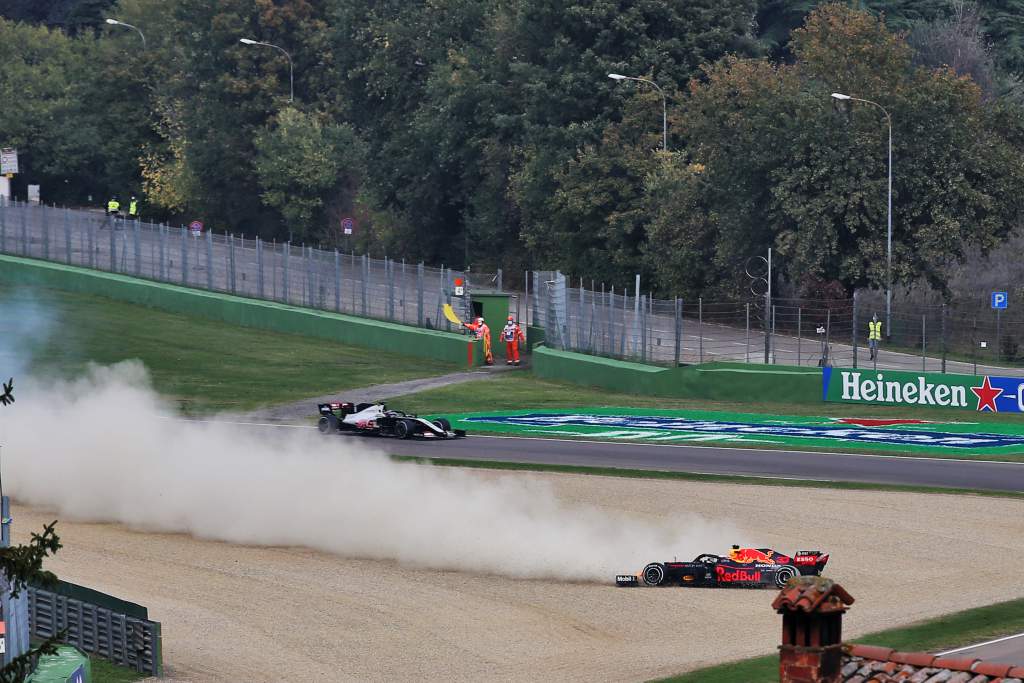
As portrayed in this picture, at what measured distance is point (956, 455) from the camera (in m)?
39.2

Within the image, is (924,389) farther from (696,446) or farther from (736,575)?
(736,575)

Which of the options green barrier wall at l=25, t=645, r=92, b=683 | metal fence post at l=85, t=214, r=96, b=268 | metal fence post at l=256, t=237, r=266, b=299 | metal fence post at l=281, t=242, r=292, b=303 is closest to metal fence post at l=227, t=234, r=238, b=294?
metal fence post at l=256, t=237, r=266, b=299

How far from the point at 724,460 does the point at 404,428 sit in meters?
8.28

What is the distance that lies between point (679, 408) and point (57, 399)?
19.5 meters

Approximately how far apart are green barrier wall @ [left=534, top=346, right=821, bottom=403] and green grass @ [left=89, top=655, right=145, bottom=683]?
30.2 meters

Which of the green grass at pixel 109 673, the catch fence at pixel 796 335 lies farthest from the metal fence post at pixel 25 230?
the green grass at pixel 109 673

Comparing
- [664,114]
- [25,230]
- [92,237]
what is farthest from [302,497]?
[664,114]

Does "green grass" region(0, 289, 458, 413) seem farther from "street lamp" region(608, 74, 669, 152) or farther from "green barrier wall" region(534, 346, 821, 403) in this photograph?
"street lamp" region(608, 74, 669, 152)

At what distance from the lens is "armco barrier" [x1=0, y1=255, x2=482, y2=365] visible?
60188 mm

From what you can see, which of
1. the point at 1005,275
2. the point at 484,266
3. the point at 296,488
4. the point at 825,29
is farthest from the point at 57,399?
the point at 484,266

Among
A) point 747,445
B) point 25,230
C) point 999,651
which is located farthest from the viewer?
point 25,230

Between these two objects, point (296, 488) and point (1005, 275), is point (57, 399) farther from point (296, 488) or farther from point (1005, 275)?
point (1005, 275)

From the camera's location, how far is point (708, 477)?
118 feet

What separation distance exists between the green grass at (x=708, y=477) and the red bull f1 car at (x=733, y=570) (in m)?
8.49
